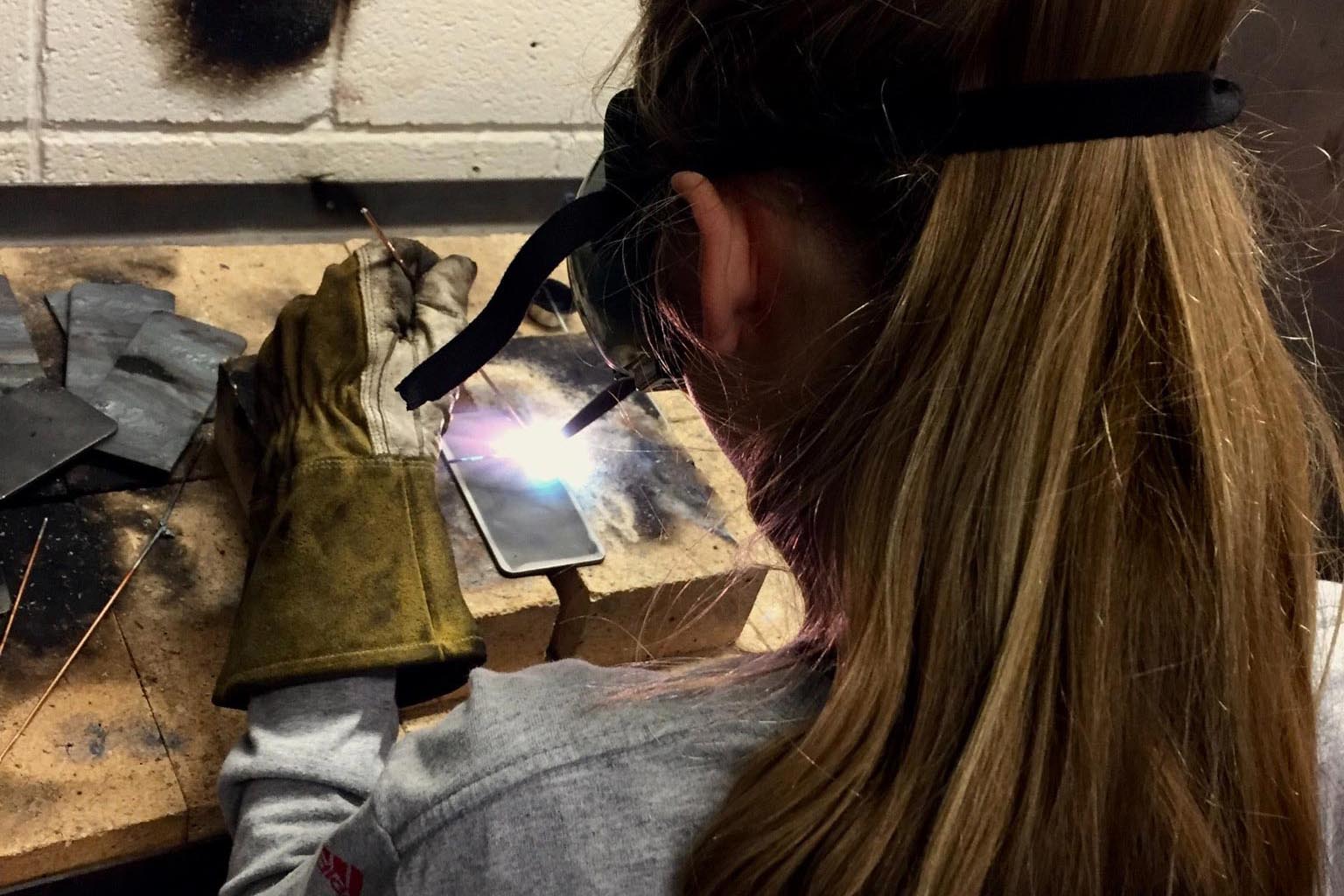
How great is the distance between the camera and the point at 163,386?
4.91 ft

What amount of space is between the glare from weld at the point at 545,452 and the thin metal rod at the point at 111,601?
1.24ft

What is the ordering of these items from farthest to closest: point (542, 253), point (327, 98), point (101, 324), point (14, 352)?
point (327, 98) → point (101, 324) → point (14, 352) → point (542, 253)

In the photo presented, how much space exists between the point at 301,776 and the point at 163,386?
28.3 inches

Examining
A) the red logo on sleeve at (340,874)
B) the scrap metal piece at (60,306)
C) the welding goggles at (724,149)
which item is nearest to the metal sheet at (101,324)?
the scrap metal piece at (60,306)

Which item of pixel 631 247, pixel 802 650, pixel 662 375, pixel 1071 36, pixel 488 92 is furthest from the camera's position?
pixel 488 92

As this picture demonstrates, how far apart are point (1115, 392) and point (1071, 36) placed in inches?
7.6

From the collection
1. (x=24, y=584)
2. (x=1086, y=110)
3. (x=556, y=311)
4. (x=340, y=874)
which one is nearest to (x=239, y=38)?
(x=556, y=311)

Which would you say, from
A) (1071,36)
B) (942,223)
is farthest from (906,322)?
(1071,36)

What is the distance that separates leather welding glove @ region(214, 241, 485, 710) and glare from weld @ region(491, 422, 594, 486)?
192mm

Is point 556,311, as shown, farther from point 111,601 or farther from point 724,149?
point 724,149

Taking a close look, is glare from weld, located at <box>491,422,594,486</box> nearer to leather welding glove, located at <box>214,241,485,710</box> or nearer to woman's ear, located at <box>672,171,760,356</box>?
leather welding glove, located at <box>214,241,485,710</box>

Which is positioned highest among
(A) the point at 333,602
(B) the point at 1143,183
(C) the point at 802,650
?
(B) the point at 1143,183

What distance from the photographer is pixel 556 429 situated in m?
1.58

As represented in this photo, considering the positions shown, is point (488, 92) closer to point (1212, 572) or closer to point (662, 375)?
point (662, 375)
